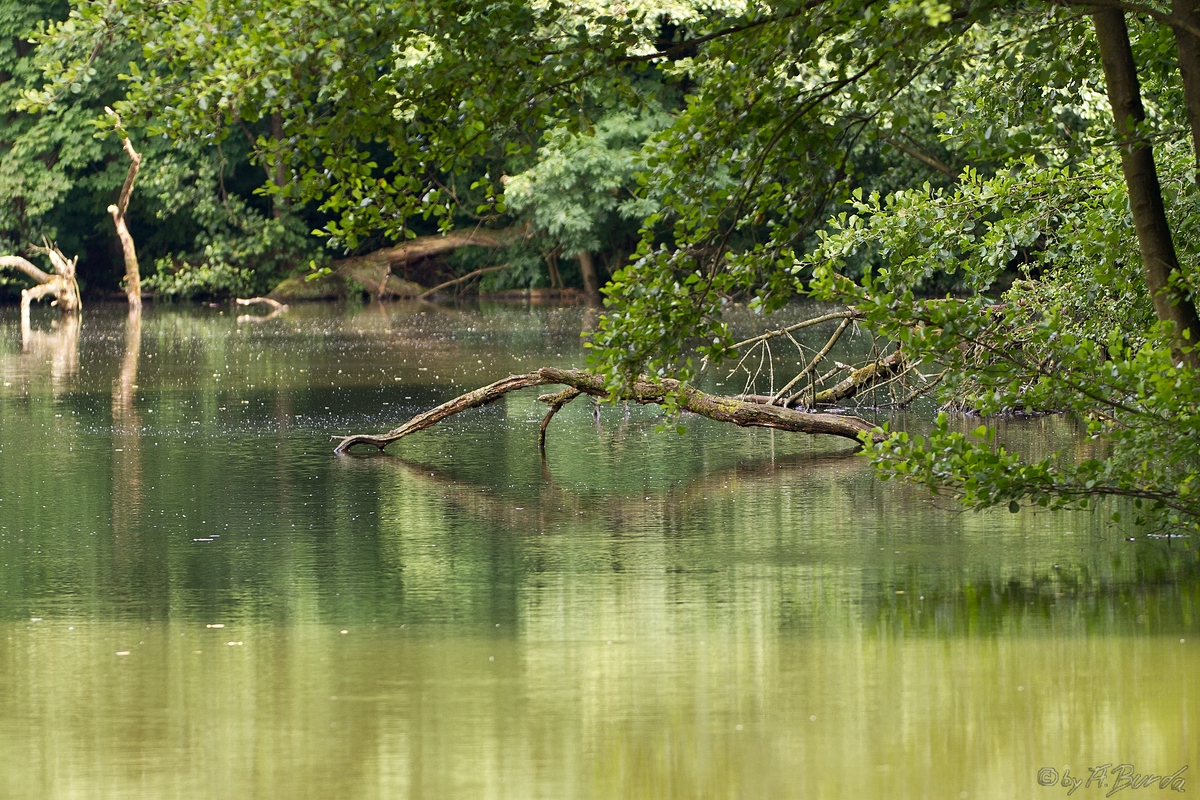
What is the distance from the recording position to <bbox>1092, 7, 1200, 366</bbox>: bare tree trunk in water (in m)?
9.27

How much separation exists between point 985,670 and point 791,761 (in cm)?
159

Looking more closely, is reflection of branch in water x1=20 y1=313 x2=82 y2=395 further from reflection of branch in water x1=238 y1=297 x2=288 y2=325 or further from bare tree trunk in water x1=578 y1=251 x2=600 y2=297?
bare tree trunk in water x1=578 y1=251 x2=600 y2=297

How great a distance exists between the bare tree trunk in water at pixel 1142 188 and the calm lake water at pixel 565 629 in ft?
4.74

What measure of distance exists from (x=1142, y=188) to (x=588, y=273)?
122 feet

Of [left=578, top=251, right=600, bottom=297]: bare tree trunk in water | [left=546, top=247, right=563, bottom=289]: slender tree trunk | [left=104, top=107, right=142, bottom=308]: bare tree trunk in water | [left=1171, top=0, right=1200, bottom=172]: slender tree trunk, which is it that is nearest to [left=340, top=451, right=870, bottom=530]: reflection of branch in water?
[left=1171, top=0, right=1200, bottom=172]: slender tree trunk

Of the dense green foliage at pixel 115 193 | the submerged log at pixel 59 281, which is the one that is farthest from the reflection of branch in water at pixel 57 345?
the dense green foliage at pixel 115 193

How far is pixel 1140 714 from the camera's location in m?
7.14

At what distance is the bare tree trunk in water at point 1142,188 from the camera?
30.4ft

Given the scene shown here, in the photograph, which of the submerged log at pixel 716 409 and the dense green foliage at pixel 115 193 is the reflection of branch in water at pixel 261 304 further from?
the submerged log at pixel 716 409

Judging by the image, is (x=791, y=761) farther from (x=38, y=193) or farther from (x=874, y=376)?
(x=38, y=193)

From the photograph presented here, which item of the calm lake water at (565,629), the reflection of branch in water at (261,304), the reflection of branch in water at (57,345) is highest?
the reflection of branch in water at (261,304)

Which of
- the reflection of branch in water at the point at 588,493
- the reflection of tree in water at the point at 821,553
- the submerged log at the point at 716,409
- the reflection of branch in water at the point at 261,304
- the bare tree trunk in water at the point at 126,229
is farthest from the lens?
the bare tree trunk in water at the point at 126,229

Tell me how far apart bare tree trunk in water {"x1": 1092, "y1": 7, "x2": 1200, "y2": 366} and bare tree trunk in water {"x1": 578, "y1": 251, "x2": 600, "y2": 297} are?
119 ft

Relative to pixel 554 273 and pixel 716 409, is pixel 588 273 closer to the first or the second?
pixel 554 273
